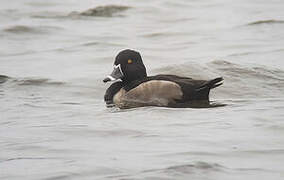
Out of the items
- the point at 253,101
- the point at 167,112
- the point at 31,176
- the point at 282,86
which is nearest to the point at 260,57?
the point at 282,86

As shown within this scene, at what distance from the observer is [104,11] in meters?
20.1

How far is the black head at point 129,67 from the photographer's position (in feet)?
36.8

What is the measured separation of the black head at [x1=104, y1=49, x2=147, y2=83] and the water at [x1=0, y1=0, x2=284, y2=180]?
44 centimetres

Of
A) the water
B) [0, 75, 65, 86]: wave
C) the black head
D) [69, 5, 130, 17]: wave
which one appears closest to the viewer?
the water

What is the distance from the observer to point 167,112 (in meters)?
9.64

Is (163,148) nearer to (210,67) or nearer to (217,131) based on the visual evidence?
(217,131)

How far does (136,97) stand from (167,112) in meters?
1.04

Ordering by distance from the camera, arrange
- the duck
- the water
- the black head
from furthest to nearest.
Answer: the black head < the duck < the water

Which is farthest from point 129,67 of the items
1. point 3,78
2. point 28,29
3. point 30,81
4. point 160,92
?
point 28,29

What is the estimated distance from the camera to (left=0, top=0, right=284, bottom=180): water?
704 centimetres

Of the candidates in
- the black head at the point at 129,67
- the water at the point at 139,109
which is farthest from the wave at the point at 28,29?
the black head at the point at 129,67

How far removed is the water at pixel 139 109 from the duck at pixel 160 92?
0.30m

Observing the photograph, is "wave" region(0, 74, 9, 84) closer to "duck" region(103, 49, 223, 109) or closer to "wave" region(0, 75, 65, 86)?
"wave" region(0, 75, 65, 86)

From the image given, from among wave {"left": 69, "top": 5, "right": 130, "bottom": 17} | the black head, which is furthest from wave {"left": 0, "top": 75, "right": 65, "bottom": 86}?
wave {"left": 69, "top": 5, "right": 130, "bottom": 17}
